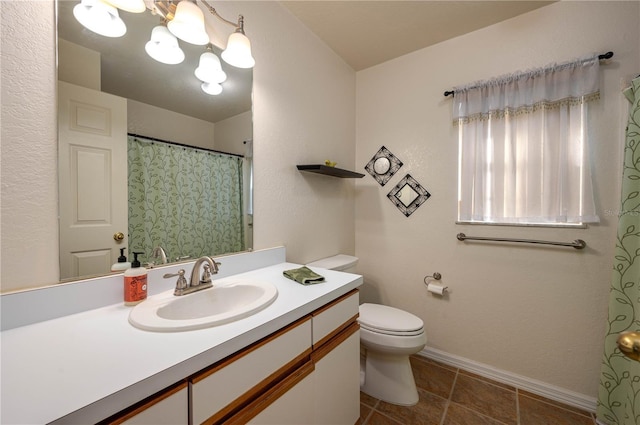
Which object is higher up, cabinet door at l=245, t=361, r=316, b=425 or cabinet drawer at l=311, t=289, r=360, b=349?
cabinet drawer at l=311, t=289, r=360, b=349

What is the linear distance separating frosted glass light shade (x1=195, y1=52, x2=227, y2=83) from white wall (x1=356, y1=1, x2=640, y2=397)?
56.5 inches

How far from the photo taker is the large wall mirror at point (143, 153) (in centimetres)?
85

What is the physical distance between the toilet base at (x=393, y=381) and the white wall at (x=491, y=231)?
0.59 meters

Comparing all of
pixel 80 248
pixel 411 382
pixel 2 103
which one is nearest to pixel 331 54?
pixel 2 103

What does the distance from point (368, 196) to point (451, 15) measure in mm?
1429

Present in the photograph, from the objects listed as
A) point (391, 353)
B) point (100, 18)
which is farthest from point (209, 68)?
point (391, 353)

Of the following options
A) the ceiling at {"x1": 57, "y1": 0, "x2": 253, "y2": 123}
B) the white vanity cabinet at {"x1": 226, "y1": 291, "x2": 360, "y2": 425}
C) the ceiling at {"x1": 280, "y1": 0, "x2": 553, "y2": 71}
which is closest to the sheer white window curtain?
the ceiling at {"x1": 280, "y1": 0, "x2": 553, "y2": 71}

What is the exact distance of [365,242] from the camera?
7.66 ft

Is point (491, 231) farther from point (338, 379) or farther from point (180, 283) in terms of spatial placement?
point (180, 283)

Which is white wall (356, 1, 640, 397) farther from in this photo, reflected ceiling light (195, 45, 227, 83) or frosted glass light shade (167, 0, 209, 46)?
frosted glass light shade (167, 0, 209, 46)

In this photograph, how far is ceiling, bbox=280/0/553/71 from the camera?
157cm

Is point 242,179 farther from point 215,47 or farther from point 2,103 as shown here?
point 2,103

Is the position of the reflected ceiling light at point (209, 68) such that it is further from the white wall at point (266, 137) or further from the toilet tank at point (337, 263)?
the toilet tank at point (337, 263)

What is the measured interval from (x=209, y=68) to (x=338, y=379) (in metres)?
1.64
